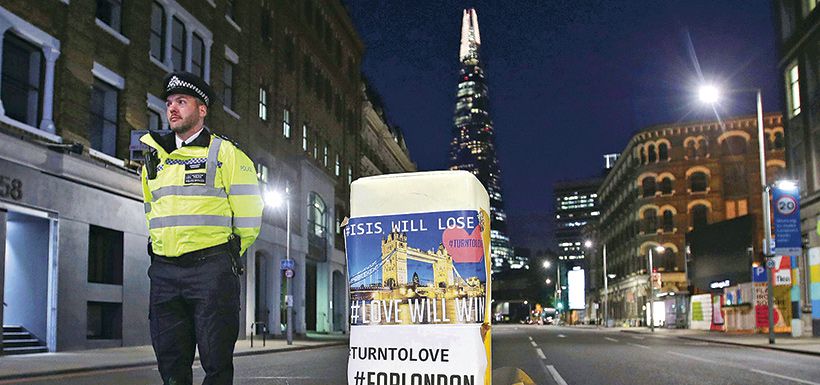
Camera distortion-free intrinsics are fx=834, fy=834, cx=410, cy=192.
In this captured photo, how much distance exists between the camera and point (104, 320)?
24938mm

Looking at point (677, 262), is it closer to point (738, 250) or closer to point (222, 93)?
point (738, 250)

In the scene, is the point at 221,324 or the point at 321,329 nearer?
the point at 221,324

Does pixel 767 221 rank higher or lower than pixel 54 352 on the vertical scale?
higher

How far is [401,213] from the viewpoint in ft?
17.7

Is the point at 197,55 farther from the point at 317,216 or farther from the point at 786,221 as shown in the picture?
the point at 786,221

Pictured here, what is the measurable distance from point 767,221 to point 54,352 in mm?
22893

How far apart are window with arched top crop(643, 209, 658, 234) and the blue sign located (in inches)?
2110

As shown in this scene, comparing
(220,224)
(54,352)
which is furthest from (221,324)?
(54,352)

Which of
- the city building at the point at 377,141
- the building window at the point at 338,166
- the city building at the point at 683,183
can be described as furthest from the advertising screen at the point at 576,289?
the building window at the point at 338,166

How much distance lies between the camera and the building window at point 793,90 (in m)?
40.4

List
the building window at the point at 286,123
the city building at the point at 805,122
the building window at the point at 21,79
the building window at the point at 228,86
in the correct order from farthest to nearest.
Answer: the building window at the point at 286,123 < the city building at the point at 805,122 < the building window at the point at 228,86 < the building window at the point at 21,79

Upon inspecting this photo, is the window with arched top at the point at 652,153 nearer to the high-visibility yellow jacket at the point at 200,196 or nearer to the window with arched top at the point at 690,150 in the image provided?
the window with arched top at the point at 690,150

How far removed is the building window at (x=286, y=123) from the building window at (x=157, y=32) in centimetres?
1281

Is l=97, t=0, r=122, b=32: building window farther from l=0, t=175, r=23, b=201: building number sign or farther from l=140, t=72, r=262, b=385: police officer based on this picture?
l=140, t=72, r=262, b=385: police officer
